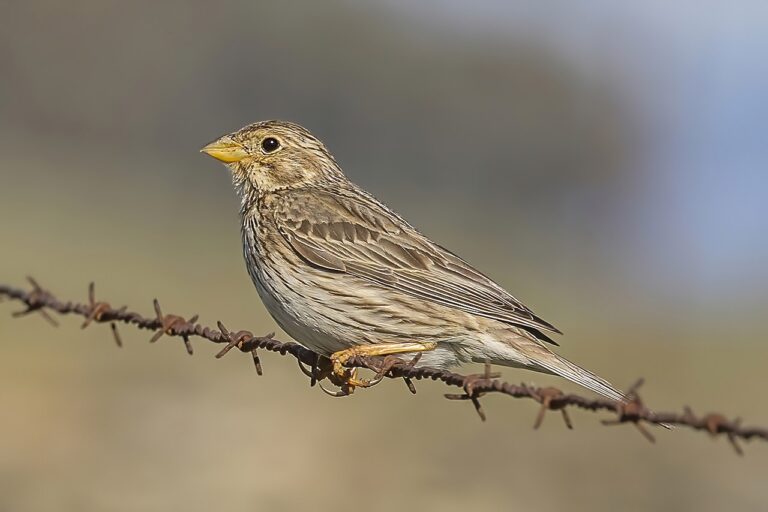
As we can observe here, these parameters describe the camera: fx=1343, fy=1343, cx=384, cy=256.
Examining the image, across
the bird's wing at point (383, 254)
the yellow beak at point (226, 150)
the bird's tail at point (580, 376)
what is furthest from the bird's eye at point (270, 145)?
the bird's tail at point (580, 376)

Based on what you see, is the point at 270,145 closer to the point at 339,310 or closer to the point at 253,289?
the point at 339,310

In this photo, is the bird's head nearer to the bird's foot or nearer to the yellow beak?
the yellow beak

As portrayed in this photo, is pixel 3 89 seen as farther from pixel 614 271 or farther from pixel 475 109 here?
pixel 614 271

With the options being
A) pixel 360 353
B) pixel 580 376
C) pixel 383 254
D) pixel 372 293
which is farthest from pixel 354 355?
pixel 580 376


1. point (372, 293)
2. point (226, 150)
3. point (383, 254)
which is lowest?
point (372, 293)

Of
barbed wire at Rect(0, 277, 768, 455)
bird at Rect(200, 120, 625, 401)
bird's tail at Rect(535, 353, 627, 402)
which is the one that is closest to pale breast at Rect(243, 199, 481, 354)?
bird at Rect(200, 120, 625, 401)

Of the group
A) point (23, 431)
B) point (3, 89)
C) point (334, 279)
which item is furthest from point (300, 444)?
point (3, 89)
